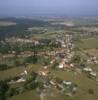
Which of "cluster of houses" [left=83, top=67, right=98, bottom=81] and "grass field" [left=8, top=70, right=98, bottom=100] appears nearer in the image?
"grass field" [left=8, top=70, right=98, bottom=100]

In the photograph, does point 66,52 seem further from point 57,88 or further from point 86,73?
point 57,88

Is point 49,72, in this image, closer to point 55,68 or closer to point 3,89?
point 55,68

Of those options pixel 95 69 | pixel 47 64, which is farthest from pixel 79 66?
pixel 47 64

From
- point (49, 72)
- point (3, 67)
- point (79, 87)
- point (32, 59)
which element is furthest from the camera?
point (32, 59)

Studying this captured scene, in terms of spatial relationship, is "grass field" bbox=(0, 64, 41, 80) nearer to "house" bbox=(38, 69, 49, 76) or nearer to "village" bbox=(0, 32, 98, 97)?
"village" bbox=(0, 32, 98, 97)

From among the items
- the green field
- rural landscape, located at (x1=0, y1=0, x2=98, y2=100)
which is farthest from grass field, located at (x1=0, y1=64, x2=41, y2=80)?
the green field

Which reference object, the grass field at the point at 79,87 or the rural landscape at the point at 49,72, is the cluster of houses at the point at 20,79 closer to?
the rural landscape at the point at 49,72

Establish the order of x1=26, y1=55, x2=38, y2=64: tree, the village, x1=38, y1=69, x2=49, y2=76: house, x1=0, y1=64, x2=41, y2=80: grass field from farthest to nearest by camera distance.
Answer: x1=26, y1=55, x2=38, y2=64: tree < x1=0, y1=64, x2=41, y2=80: grass field < x1=38, y1=69, x2=49, y2=76: house < the village

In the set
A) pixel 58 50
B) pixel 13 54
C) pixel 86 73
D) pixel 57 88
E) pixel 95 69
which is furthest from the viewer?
pixel 58 50

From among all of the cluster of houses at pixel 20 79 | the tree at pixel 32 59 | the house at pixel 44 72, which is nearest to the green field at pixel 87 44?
the tree at pixel 32 59

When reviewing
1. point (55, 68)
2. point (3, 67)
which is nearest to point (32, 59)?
point (3, 67)

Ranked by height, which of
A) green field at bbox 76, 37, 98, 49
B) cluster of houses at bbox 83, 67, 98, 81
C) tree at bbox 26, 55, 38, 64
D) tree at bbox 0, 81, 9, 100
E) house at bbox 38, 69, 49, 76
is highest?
house at bbox 38, 69, 49, 76
